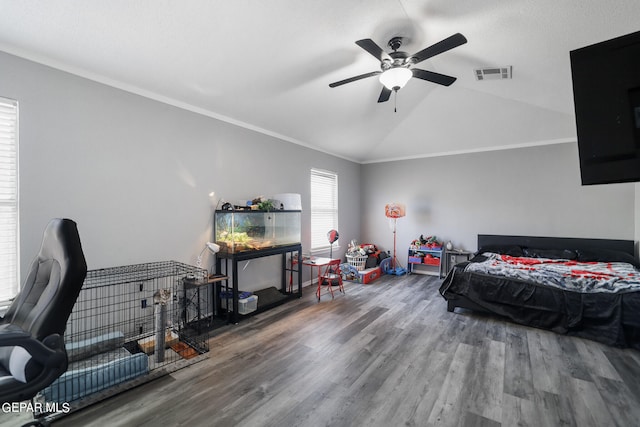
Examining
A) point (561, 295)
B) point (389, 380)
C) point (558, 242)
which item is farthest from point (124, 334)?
point (558, 242)

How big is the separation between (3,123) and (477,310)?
16.9 ft

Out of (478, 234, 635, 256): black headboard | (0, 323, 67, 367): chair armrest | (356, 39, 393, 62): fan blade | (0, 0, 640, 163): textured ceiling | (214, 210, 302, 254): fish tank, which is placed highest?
(0, 0, 640, 163): textured ceiling

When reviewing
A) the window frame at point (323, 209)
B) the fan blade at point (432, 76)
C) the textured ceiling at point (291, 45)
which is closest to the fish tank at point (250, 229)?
the window frame at point (323, 209)

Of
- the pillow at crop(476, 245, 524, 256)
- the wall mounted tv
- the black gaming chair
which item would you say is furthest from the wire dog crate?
the pillow at crop(476, 245, 524, 256)

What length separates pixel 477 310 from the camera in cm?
363

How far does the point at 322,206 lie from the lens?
543 cm

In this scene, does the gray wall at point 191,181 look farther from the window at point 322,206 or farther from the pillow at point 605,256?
the pillow at point 605,256

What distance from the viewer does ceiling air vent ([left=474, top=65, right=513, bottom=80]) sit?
3.15 m

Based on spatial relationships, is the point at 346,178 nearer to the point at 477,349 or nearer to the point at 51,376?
the point at 477,349

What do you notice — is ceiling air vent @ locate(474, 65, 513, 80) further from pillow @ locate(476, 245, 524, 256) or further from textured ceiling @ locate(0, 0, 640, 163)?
pillow @ locate(476, 245, 524, 256)

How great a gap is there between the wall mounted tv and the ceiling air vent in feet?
6.71

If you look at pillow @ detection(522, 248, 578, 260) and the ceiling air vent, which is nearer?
the ceiling air vent

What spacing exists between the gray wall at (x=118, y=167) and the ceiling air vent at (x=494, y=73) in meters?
3.05

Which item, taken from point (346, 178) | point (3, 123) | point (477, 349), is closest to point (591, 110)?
point (477, 349)
